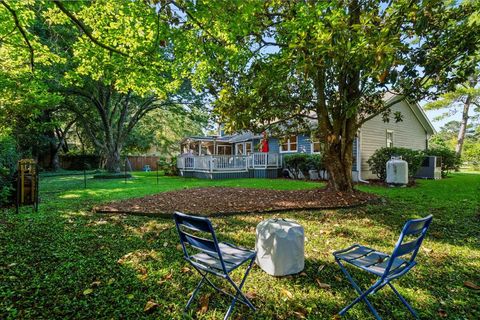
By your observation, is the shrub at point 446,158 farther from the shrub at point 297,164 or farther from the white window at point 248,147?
the white window at point 248,147

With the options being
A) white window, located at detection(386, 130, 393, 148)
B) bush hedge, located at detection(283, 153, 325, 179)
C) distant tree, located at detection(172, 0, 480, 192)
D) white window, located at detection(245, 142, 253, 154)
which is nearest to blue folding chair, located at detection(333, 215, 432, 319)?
distant tree, located at detection(172, 0, 480, 192)

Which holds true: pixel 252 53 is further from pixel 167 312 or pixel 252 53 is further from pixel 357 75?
pixel 167 312

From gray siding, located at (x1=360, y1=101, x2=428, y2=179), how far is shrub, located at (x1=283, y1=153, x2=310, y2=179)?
3.20 meters

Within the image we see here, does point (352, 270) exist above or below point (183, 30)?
below

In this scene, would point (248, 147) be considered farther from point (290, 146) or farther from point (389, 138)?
point (389, 138)

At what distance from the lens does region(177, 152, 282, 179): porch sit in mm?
15805

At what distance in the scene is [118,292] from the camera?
8.16 ft

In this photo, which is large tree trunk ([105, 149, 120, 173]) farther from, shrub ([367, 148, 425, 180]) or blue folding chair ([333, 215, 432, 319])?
blue folding chair ([333, 215, 432, 319])

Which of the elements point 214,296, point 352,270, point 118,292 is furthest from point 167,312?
point 352,270

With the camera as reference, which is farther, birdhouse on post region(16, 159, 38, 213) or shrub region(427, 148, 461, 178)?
shrub region(427, 148, 461, 178)

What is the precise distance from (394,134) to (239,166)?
10727mm

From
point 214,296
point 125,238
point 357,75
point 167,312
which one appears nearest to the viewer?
point 167,312

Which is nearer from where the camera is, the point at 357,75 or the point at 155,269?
the point at 155,269

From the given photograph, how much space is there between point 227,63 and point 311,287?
6.73 meters
